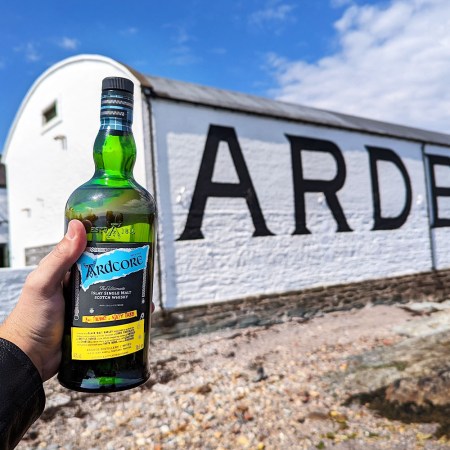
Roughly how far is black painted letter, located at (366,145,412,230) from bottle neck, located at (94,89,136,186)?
9886 millimetres

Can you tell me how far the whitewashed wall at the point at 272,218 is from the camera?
25.1ft

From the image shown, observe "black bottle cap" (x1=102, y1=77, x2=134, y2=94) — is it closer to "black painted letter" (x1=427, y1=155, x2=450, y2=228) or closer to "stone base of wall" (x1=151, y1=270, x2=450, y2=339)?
"stone base of wall" (x1=151, y1=270, x2=450, y2=339)

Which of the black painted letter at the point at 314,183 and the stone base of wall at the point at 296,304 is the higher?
the black painted letter at the point at 314,183

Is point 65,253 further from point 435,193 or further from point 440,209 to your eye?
point 440,209

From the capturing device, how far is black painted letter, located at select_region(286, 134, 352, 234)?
9.33 m

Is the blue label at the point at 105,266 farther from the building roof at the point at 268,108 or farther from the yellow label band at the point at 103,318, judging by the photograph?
the building roof at the point at 268,108

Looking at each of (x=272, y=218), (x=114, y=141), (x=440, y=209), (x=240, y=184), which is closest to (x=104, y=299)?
(x=114, y=141)

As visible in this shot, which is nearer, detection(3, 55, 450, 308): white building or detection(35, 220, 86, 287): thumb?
detection(35, 220, 86, 287): thumb

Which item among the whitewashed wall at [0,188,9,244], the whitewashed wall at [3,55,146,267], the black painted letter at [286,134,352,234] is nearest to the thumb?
the whitewashed wall at [3,55,146,267]

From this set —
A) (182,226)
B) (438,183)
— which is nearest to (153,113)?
(182,226)

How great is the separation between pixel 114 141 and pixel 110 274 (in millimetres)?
498

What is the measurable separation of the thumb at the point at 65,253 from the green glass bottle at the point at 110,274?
0.10 ft

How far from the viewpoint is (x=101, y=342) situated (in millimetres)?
1497

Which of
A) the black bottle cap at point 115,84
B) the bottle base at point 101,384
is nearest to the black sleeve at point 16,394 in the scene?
the bottle base at point 101,384
